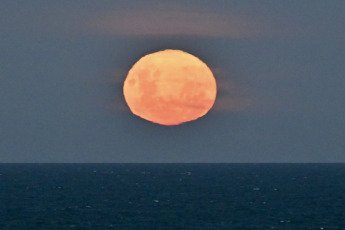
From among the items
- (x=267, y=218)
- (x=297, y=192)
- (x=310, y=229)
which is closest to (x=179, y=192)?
(x=297, y=192)

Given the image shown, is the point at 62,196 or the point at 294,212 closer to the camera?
the point at 294,212

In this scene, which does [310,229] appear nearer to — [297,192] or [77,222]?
[77,222]

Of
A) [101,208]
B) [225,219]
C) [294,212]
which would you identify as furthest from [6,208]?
[294,212]

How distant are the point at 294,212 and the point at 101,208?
24.3 metres

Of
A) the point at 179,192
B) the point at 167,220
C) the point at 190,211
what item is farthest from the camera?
the point at 179,192

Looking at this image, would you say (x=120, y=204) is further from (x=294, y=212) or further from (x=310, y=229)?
(x=310, y=229)

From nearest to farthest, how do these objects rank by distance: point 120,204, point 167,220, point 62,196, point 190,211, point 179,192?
1. point 167,220
2. point 190,211
3. point 120,204
4. point 62,196
5. point 179,192

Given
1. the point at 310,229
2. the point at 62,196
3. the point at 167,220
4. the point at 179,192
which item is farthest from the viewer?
the point at 179,192

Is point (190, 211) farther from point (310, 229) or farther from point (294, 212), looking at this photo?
point (310, 229)

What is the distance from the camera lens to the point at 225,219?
86.0m

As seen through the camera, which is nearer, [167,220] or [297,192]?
[167,220]

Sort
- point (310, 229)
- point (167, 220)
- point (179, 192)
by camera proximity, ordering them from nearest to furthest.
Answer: point (310, 229)
point (167, 220)
point (179, 192)

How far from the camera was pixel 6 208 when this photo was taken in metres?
99.4

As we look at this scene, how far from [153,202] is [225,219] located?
964 inches
